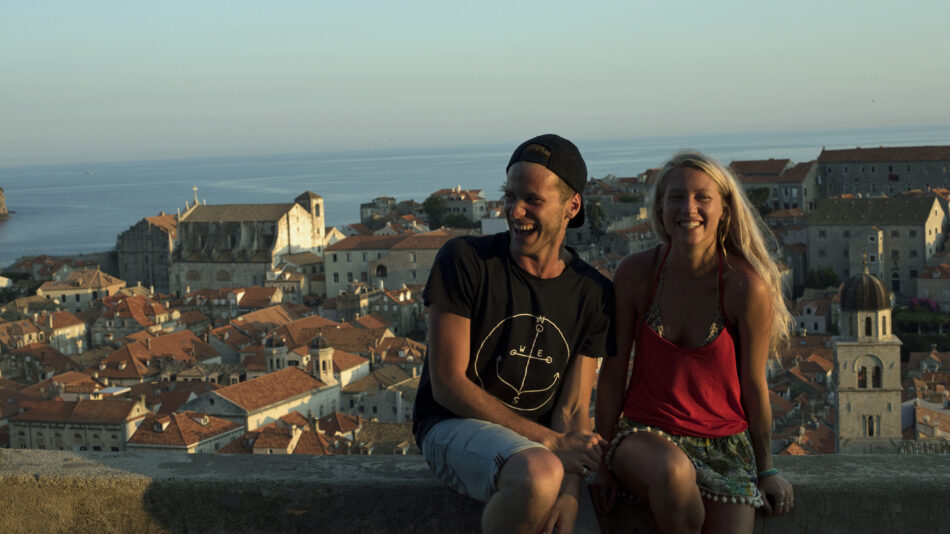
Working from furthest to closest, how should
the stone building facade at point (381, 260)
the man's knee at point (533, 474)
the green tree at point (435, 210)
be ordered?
the green tree at point (435, 210), the stone building facade at point (381, 260), the man's knee at point (533, 474)

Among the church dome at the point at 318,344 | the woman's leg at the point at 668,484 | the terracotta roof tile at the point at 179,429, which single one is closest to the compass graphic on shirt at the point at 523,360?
the woman's leg at the point at 668,484

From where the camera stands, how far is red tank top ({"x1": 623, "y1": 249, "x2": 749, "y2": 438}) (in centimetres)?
314

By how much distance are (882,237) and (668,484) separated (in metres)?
44.5

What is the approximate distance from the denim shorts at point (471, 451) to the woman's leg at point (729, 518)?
0.55 metres

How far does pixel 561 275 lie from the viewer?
3.20 metres

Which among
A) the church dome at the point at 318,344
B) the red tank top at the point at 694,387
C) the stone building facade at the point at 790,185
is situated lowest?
the church dome at the point at 318,344

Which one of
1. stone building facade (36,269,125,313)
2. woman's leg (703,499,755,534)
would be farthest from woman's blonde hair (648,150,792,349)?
stone building facade (36,269,125,313)

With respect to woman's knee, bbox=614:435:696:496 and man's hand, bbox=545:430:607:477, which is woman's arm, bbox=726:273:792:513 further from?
man's hand, bbox=545:430:607:477

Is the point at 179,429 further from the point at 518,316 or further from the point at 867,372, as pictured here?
the point at 518,316

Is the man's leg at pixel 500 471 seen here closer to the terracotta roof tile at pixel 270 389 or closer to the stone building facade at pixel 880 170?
the terracotta roof tile at pixel 270 389

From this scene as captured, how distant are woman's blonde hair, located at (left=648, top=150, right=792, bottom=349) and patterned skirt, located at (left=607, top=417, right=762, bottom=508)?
364mm

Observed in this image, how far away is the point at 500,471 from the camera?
111 inches

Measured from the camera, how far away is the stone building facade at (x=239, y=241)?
52125 mm

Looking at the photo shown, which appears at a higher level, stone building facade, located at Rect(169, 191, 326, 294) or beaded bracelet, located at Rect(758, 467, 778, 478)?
beaded bracelet, located at Rect(758, 467, 778, 478)
